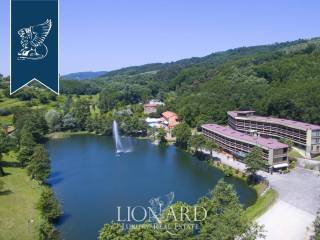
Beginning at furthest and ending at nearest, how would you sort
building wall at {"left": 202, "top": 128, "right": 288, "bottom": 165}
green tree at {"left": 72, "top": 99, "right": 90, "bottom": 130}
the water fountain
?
1. green tree at {"left": 72, "top": 99, "right": 90, "bottom": 130}
2. the water fountain
3. building wall at {"left": 202, "top": 128, "right": 288, "bottom": 165}

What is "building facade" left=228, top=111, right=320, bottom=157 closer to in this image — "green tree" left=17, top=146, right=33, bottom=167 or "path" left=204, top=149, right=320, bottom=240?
"path" left=204, top=149, right=320, bottom=240

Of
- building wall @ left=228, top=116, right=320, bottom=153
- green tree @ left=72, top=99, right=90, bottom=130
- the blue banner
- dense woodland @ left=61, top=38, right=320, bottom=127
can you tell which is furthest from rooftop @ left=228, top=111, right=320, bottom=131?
the blue banner

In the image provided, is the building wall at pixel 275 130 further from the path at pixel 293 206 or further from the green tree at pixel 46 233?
the green tree at pixel 46 233

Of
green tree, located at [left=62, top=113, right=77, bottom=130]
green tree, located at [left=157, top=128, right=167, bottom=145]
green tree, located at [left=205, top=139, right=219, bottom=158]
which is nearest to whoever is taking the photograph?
green tree, located at [left=205, top=139, right=219, bottom=158]

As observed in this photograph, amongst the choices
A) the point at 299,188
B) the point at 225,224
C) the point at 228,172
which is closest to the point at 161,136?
the point at 228,172

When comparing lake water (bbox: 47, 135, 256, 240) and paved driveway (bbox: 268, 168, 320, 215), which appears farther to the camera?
paved driveway (bbox: 268, 168, 320, 215)

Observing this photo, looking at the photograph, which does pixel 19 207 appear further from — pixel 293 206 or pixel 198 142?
pixel 198 142
